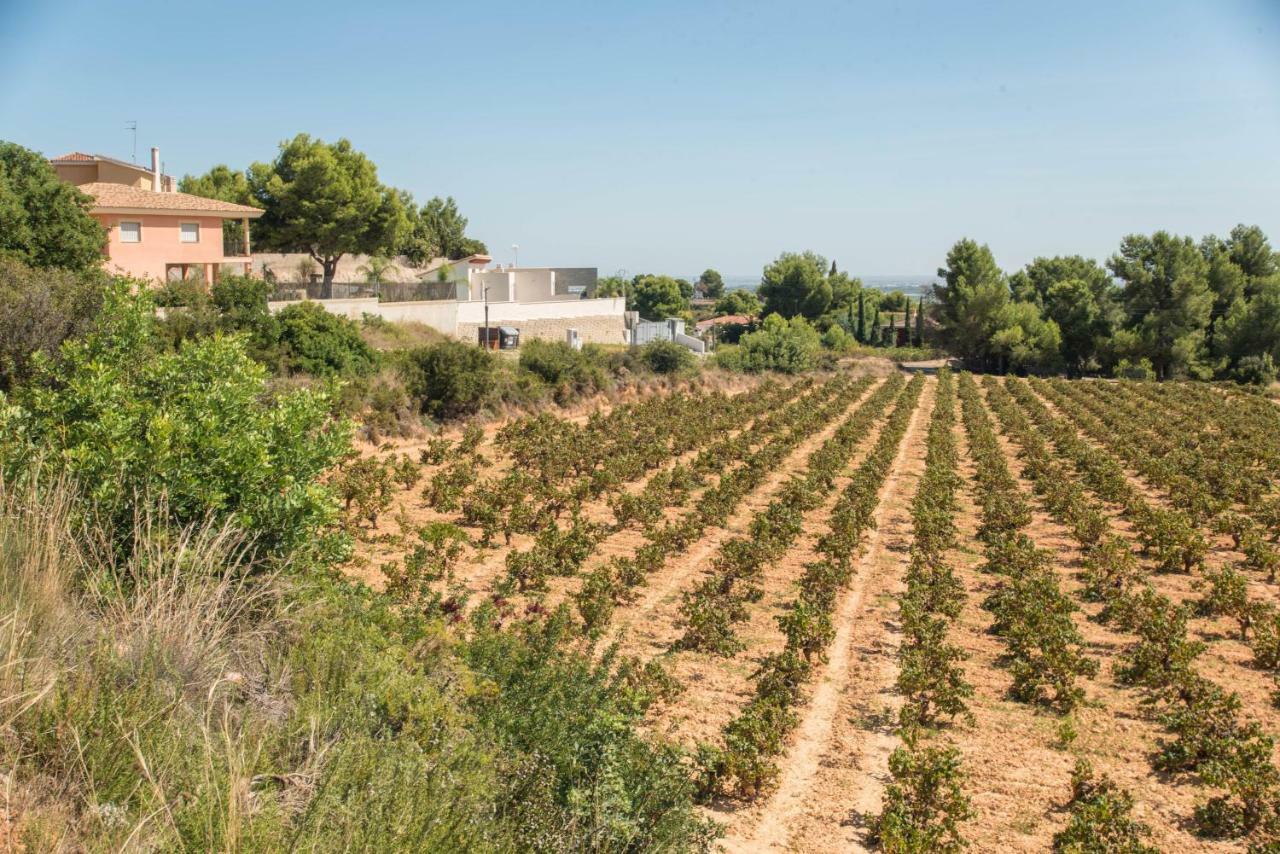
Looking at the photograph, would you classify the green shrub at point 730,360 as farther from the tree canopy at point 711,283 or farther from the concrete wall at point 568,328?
the tree canopy at point 711,283

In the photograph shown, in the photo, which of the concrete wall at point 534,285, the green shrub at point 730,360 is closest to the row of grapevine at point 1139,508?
the green shrub at point 730,360

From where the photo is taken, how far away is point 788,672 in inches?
339

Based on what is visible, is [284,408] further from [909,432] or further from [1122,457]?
[909,432]

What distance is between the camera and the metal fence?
114 feet

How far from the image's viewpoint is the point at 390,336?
32344 millimetres

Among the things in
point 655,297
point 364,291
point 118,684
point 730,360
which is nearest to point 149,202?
point 364,291

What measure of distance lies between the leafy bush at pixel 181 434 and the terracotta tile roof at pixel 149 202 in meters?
25.2

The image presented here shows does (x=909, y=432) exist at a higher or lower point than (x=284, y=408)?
lower

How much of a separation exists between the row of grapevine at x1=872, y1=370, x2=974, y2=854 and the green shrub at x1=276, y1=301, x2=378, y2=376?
14517 mm

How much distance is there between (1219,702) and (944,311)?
53.9 metres

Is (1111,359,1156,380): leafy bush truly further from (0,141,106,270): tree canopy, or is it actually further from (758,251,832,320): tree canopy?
(0,141,106,270): tree canopy

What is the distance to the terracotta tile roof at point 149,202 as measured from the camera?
29703mm

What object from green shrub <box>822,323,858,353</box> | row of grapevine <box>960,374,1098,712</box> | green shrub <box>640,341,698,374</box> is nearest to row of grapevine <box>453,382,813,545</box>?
green shrub <box>640,341,698,374</box>

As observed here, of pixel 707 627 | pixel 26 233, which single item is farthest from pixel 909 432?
pixel 26 233
